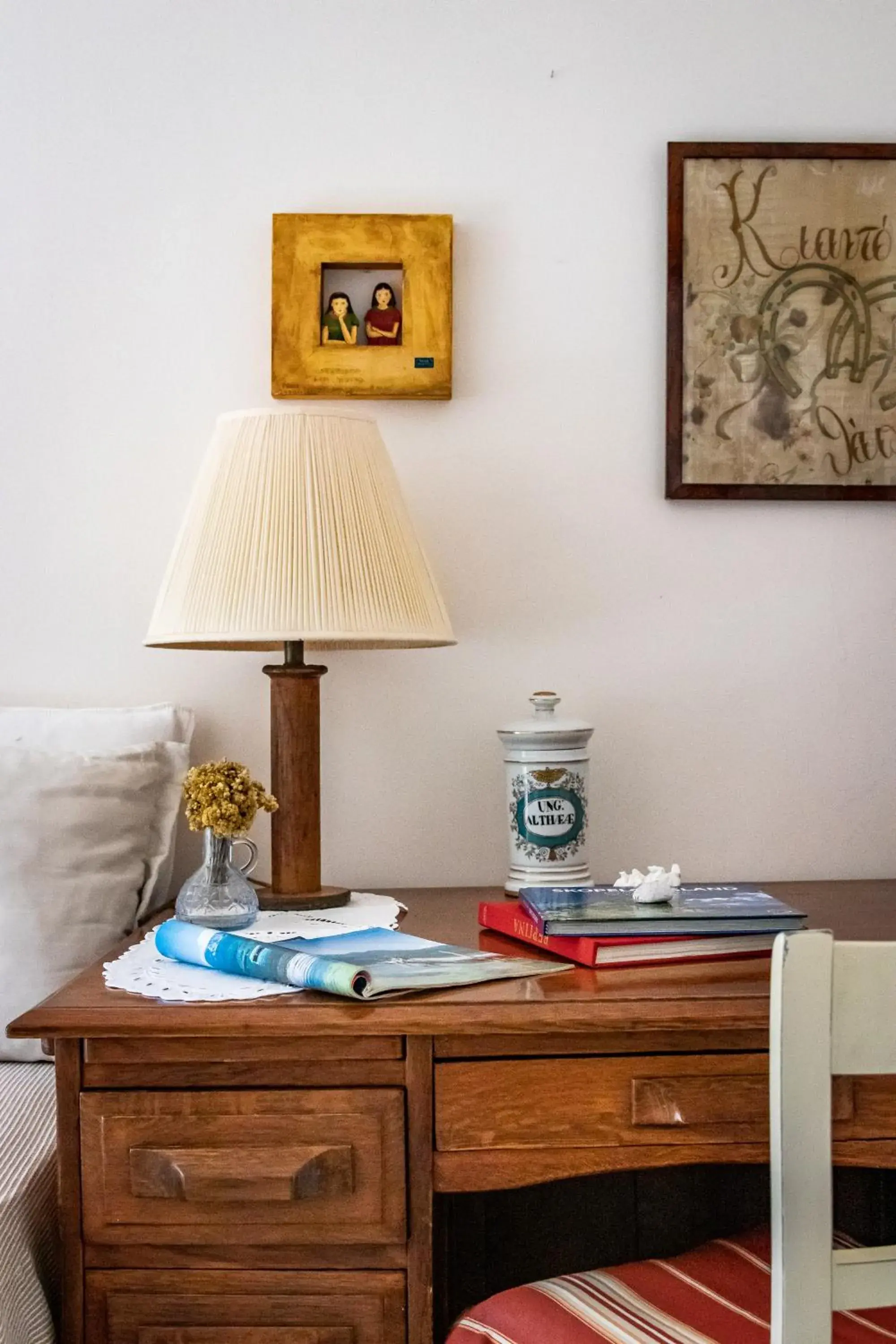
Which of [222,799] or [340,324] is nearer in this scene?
[222,799]

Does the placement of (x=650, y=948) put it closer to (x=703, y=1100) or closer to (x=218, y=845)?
(x=703, y=1100)


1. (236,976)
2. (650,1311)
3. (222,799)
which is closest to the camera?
(650,1311)

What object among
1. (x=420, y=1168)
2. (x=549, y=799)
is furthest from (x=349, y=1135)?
(x=549, y=799)

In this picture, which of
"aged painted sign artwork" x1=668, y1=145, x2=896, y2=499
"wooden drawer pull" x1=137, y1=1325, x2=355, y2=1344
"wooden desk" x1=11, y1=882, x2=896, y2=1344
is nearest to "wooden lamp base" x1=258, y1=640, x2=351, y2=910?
"wooden desk" x1=11, y1=882, x2=896, y2=1344

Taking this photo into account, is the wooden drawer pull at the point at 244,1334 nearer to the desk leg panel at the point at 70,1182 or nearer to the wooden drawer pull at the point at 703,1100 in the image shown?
the desk leg panel at the point at 70,1182

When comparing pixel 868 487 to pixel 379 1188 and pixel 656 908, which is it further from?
pixel 379 1188

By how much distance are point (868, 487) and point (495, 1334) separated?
115cm

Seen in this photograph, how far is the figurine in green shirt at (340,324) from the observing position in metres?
1.56

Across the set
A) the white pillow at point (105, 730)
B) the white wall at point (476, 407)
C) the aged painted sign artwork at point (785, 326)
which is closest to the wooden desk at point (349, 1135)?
A: the white pillow at point (105, 730)

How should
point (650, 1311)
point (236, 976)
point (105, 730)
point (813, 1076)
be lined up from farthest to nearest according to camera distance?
point (105, 730) < point (236, 976) < point (650, 1311) < point (813, 1076)

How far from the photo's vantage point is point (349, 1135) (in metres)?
1.01

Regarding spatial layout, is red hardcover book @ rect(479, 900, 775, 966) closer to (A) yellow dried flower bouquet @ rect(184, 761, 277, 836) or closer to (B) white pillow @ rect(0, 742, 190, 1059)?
(A) yellow dried flower bouquet @ rect(184, 761, 277, 836)

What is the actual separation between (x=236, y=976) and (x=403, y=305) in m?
0.92

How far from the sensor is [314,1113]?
3.33ft
